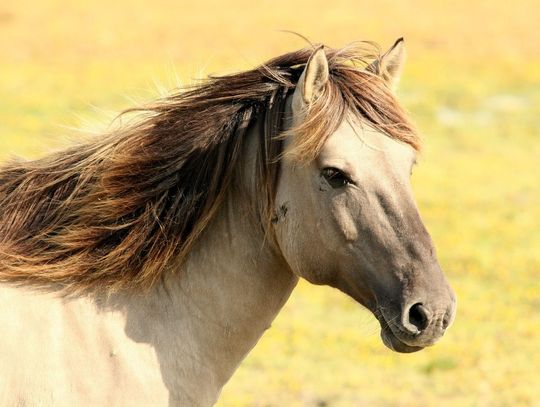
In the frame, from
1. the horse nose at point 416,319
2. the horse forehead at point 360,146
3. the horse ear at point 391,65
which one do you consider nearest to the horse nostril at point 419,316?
the horse nose at point 416,319

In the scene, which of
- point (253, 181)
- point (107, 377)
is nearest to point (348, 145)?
point (253, 181)

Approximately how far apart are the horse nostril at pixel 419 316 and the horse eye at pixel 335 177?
1.73 feet

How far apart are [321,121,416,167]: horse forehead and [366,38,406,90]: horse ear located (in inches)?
15.4

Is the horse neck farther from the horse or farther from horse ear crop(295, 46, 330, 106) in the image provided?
horse ear crop(295, 46, 330, 106)

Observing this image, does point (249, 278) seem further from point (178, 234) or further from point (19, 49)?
point (19, 49)

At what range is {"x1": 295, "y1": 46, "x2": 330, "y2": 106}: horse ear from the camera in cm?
371

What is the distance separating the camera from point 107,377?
371 cm

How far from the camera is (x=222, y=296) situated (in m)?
4.01

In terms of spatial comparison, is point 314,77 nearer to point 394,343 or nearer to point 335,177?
point 335,177

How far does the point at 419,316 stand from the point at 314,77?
98 cm

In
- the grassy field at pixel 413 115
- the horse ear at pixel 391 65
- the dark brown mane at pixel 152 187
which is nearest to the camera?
the dark brown mane at pixel 152 187

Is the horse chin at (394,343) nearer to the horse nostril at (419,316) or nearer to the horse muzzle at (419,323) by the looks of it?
the horse muzzle at (419,323)

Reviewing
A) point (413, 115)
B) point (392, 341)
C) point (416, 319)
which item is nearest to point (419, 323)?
point (416, 319)

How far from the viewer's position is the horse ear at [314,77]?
12.2 feet
